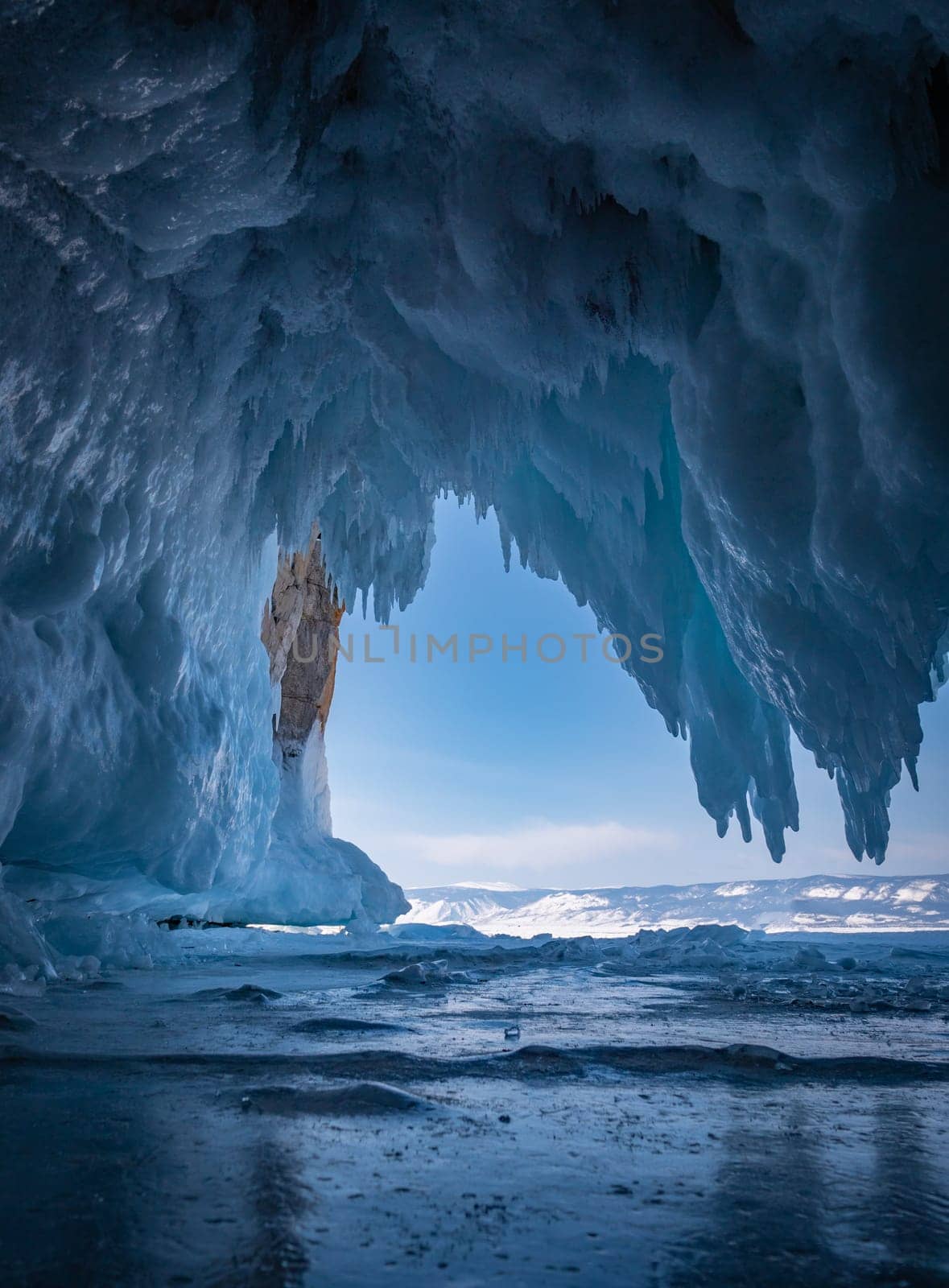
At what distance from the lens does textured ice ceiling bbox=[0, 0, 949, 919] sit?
4133mm

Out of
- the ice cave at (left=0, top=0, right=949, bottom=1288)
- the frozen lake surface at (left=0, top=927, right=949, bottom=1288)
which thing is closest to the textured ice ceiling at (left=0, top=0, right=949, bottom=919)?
the ice cave at (left=0, top=0, right=949, bottom=1288)

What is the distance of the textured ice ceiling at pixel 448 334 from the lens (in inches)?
163

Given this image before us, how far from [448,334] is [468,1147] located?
6187 millimetres

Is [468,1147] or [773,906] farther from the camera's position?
[773,906]

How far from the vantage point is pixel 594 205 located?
5559 millimetres

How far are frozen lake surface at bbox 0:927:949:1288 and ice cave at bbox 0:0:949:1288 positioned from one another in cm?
2

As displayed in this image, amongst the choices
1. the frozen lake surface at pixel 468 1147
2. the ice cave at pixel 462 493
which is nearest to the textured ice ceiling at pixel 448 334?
the ice cave at pixel 462 493

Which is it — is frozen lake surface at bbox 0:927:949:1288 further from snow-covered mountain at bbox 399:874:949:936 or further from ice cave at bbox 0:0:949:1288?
snow-covered mountain at bbox 399:874:949:936

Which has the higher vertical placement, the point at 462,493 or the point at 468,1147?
the point at 462,493

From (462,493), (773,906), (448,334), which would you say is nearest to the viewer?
(448,334)

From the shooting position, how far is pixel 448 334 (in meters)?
6.72

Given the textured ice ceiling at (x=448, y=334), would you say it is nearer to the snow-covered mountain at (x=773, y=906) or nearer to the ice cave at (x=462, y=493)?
Answer: the ice cave at (x=462, y=493)

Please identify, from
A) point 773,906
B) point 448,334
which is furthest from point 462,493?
point 773,906

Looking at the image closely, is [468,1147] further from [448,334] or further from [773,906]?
[773,906]
